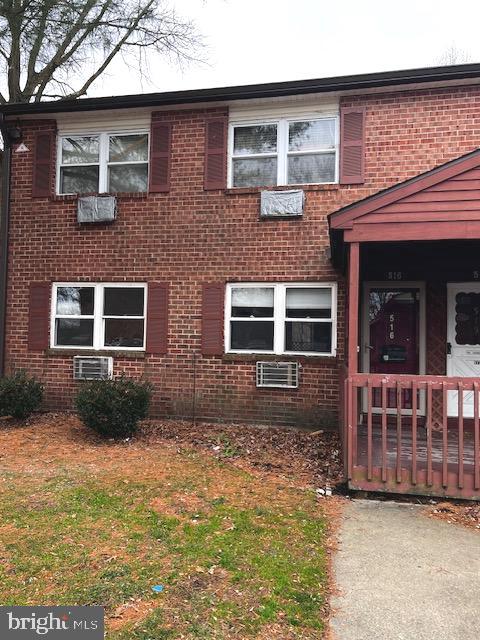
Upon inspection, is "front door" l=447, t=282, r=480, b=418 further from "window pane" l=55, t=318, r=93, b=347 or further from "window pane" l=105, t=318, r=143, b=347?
"window pane" l=55, t=318, r=93, b=347

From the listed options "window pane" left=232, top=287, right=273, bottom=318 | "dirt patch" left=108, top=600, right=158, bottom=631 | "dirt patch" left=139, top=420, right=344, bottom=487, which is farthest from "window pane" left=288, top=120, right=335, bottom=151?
"dirt patch" left=108, top=600, right=158, bottom=631

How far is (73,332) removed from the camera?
8953 mm

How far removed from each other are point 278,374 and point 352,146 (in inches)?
155

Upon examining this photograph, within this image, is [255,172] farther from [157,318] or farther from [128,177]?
[157,318]

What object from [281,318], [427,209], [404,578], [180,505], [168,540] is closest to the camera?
[404,578]

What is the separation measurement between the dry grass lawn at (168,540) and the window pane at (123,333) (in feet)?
8.65

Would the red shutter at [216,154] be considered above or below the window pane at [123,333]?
above

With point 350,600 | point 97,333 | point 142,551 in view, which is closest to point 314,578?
point 350,600

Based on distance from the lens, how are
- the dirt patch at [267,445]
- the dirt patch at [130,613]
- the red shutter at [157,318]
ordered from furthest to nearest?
the red shutter at [157,318] → the dirt patch at [267,445] → the dirt patch at [130,613]

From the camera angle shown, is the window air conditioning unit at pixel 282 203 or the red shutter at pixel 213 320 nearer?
the window air conditioning unit at pixel 282 203

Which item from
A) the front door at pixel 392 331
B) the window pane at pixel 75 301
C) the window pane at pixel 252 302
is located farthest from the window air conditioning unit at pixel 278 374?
the window pane at pixel 75 301

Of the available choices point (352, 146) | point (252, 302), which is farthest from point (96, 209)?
point (352, 146)

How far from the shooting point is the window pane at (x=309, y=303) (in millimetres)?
7941

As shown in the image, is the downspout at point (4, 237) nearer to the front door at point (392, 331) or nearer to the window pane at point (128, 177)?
the window pane at point (128, 177)
